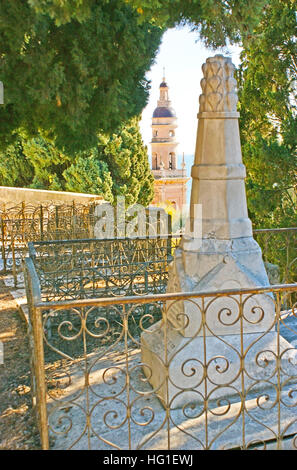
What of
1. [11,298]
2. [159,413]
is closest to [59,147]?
[11,298]

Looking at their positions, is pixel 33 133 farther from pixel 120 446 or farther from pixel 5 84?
pixel 120 446

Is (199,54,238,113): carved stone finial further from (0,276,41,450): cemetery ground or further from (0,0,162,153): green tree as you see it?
(0,276,41,450): cemetery ground

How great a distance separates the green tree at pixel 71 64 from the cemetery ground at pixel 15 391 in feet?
8.40

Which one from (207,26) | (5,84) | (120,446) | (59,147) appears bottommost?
(120,446)

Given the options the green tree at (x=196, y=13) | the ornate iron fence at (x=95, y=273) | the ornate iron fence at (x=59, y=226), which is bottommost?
the ornate iron fence at (x=95, y=273)

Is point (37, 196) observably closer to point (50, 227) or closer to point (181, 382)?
point (50, 227)

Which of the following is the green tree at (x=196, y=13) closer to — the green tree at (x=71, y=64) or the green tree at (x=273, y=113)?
the green tree at (x=71, y=64)

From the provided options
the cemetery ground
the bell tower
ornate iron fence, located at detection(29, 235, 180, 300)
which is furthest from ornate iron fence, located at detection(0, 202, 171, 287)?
the bell tower

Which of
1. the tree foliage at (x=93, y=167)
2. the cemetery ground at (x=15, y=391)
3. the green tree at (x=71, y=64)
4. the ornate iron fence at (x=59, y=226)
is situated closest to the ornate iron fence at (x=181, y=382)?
the cemetery ground at (x=15, y=391)

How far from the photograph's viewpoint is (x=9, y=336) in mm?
6250

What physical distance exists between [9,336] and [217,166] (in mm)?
3430

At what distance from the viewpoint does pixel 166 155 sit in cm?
5562

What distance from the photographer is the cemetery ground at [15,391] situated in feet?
12.9

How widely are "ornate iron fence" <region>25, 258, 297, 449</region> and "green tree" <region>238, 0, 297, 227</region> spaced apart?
20.2ft
